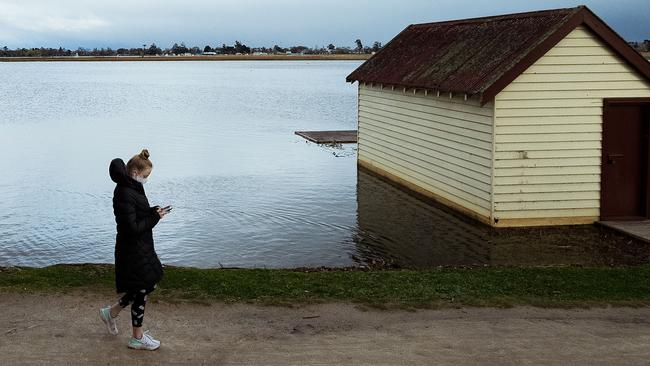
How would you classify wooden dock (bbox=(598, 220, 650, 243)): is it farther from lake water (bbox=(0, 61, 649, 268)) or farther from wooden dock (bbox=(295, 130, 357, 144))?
wooden dock (bbox=(295, 130, 357, 144))

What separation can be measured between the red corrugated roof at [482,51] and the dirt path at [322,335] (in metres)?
7.33

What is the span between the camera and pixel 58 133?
128 ft

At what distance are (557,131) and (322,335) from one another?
9824 mm

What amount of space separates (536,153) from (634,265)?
413 centimetres

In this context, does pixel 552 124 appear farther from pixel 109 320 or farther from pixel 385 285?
pixel 109 320

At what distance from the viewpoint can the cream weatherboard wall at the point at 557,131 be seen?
16.3 metres

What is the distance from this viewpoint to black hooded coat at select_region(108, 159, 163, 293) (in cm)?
750

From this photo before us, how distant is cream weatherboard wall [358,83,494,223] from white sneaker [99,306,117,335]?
10.1 m

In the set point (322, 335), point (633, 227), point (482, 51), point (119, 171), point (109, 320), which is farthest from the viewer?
point (482, 51)

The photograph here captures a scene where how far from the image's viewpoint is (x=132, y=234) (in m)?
7.55

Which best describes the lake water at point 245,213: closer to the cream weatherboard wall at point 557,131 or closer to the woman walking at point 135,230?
the cream weatherboard wall at point 557,131

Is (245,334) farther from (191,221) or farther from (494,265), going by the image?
(191,221)

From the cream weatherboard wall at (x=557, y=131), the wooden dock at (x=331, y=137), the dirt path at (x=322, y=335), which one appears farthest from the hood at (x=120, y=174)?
the wooden dock at (x=331, y=137)

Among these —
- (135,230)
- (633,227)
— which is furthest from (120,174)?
(633,227)
